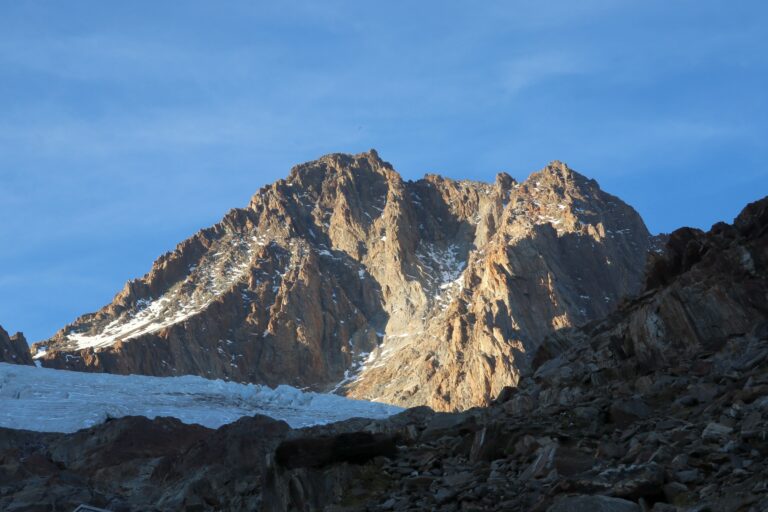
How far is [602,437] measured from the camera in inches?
848

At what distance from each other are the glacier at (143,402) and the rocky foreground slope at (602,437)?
2911 cm

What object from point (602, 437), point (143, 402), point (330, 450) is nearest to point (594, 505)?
point (602, 437)

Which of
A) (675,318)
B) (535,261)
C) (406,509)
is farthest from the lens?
(535,261)

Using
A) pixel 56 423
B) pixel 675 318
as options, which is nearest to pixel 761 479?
pixel 675 318

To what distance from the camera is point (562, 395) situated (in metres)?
28.5

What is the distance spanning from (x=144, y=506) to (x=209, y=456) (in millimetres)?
14402

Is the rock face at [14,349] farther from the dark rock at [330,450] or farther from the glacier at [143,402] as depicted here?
the dark rock at [330,450]

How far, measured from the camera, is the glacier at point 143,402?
70.4 meters

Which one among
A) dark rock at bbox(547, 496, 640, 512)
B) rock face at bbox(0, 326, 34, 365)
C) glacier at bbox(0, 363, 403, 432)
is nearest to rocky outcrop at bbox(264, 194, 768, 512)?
dark rock at bbox(547, 496, 640, 512)

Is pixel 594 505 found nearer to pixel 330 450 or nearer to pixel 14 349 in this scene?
pixel 330 450

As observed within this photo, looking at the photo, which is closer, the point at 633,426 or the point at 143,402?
the point at 633,426

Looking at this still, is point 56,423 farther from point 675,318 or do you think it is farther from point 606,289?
point 606,289

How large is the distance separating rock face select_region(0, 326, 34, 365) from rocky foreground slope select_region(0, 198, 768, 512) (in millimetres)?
97882

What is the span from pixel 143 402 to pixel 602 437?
62150 millimetres
